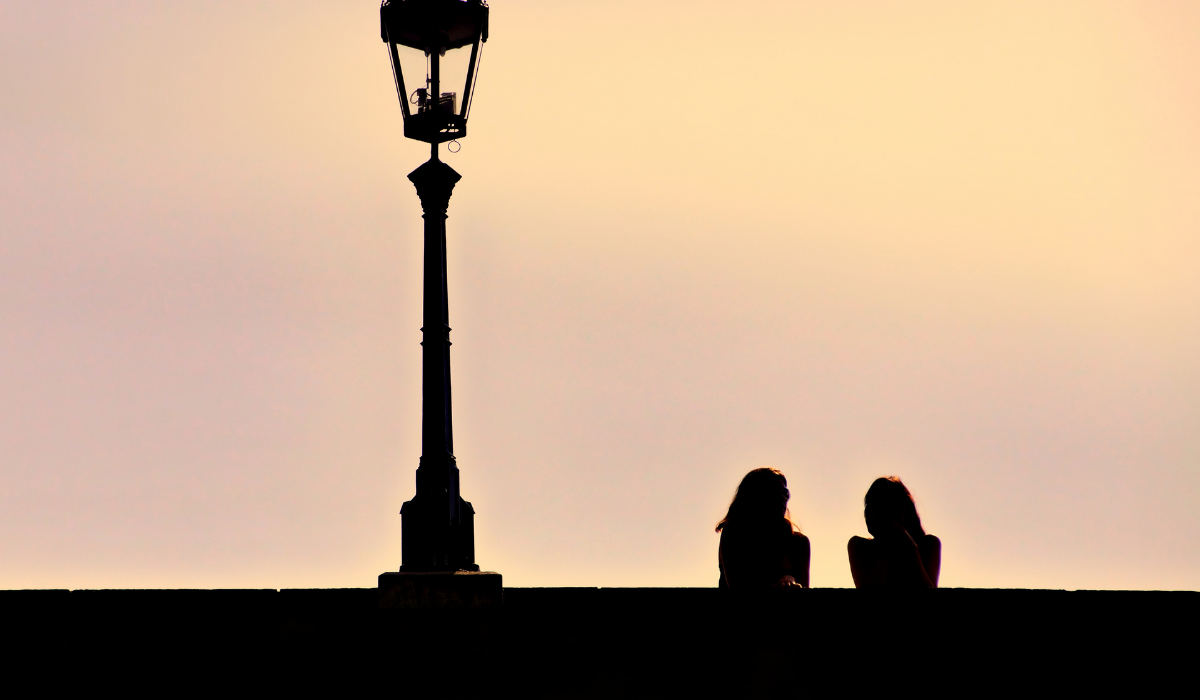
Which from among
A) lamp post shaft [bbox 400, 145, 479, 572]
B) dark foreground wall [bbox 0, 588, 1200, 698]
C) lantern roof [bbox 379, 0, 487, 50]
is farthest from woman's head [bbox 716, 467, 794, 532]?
lantern roof [bbox 379, 0, 487, 50]

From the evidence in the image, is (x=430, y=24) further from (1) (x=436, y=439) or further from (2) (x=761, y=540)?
(2) (x=761, y=540)

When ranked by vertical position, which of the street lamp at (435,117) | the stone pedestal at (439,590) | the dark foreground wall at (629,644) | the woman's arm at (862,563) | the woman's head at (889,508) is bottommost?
the dark foreground wall at (629,644)

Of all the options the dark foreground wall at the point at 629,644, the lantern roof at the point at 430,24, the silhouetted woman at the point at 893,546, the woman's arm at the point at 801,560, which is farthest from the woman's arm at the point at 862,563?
the lantern roof at the point at 430,24

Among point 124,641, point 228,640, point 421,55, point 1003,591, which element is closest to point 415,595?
point 228,640

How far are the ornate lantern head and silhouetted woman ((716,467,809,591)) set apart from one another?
2.39 metres

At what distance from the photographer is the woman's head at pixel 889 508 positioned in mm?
6246

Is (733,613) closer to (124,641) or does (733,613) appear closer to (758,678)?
(758,678)

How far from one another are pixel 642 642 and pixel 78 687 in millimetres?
2263

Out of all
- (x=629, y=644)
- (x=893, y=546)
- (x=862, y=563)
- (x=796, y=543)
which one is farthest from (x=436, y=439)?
(x=893, y=546)

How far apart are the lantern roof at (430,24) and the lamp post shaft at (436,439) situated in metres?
0.55

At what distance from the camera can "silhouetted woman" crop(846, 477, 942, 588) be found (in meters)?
6.11

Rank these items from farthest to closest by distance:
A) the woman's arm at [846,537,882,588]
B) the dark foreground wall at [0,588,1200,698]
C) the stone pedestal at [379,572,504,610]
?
the woman's arm at [846,537,882,588]
the stone pedestal at [379,572,504,610]
the dark foreground wall at [0,588,1200,698]

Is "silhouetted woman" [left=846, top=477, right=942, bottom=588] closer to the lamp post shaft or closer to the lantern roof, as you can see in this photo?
the lamp post shaft

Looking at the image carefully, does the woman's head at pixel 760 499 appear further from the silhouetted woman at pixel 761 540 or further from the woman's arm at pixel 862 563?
the woman's arm at pixel 862 563
